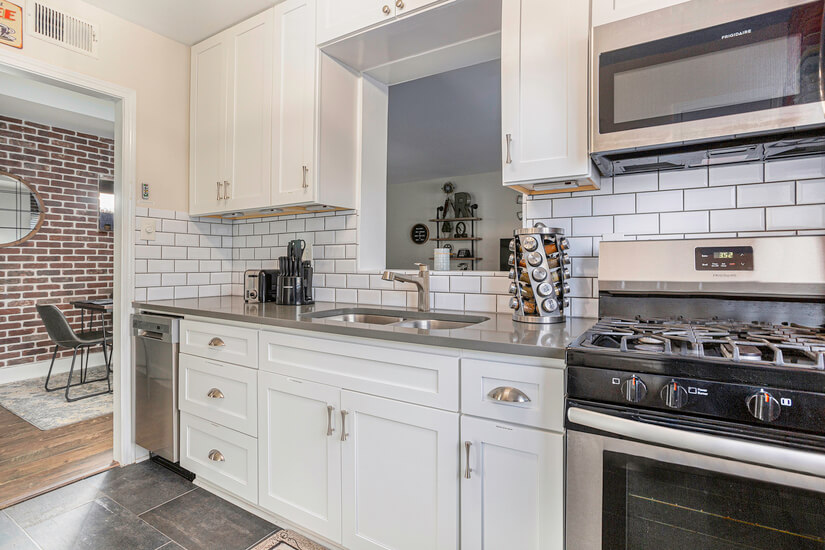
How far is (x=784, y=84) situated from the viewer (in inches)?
43.7

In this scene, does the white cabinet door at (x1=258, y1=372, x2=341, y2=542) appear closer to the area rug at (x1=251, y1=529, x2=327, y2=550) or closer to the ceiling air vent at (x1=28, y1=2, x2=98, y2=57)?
the area rug at (x1=251, y1=529, x2=327, y2=550)

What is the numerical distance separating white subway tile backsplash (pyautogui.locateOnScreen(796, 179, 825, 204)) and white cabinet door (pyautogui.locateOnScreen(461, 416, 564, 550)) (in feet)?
3.63

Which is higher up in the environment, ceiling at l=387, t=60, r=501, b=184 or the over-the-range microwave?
ceiling at l=387, t=60, r=501, b=184

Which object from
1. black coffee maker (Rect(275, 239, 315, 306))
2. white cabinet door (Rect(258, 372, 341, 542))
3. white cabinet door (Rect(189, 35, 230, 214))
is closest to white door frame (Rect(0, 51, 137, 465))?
white cabinet door (Rect(189, 35, 230, 214))

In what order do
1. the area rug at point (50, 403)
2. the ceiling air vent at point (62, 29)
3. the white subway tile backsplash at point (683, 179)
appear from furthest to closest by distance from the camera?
the area rug at point (50, 403), the ceiling air vent at point (62, 29), the white subway tile backsplash at point (683, 179)

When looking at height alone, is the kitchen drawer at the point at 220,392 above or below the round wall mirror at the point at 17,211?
below

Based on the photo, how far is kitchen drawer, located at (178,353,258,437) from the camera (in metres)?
1.83

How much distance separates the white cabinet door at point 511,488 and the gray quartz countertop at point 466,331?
23 centimetres

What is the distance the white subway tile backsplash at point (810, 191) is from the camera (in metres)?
1.32

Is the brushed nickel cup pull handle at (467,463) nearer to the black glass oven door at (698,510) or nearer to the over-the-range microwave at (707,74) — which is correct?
the black glass oven door at (698,510)

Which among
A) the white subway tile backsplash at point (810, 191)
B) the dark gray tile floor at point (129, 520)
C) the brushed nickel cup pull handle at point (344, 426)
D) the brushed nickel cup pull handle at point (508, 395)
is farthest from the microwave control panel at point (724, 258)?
the dark gray tile floor at point (129, 520)

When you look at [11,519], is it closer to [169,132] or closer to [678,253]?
[169,132]

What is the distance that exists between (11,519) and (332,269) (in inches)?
70.7

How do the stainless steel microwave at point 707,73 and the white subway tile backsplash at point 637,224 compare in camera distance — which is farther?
the white subway tile backsplash at point 637,224
